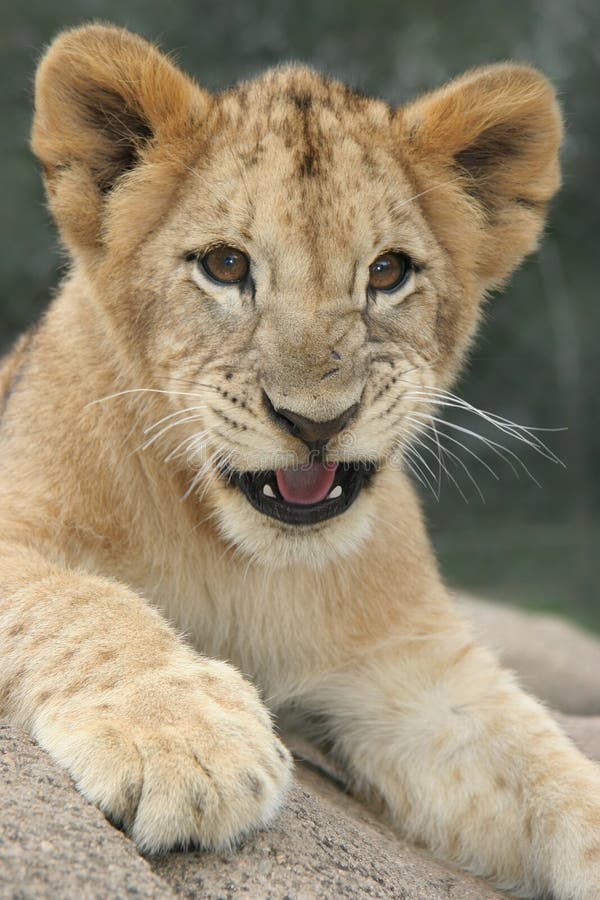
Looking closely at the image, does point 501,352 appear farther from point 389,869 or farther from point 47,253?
point 389,869

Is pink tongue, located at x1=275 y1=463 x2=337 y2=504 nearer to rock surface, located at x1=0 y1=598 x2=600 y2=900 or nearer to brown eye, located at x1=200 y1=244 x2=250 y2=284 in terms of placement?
A: brown eye, located at x1=200 y1=244 x2=250 y2=284

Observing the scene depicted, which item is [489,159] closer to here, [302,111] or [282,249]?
[302,111]

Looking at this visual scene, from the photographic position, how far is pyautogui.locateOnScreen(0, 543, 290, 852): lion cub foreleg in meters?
1.96

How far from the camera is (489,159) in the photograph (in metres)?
3.16

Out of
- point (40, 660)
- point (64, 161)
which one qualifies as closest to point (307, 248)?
point (64, 161)

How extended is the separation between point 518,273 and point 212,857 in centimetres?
671

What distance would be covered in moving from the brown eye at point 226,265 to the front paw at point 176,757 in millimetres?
871

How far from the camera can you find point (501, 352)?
8367 mm

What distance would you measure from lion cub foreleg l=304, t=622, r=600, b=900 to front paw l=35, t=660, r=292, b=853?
34.2 inches

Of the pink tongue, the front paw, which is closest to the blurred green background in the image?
the pink tongue

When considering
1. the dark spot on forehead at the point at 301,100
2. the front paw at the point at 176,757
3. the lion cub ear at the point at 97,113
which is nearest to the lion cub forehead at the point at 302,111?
the dark spot on forehead at the point at 301,100

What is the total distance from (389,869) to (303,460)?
2.66 ft

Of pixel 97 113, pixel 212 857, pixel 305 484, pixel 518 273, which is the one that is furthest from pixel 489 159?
pixel 518 273

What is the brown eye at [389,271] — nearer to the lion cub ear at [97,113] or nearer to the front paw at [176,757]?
the lion cub ear at [97,113]
